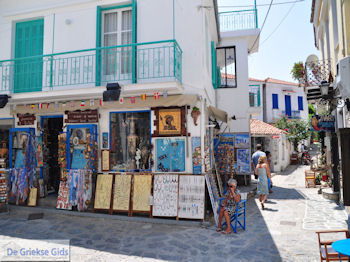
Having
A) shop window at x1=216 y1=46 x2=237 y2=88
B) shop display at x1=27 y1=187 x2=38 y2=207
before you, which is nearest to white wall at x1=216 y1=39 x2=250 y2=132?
shop window at x1=216 y1=46 x2=237 y2=88

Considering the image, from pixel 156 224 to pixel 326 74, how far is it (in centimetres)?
817

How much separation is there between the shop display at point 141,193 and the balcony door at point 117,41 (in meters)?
3.16

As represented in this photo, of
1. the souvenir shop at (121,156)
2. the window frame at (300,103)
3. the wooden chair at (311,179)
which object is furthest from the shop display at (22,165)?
the window frame at (300,103)

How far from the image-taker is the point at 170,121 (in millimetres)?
7270

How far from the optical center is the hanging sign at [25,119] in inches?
337

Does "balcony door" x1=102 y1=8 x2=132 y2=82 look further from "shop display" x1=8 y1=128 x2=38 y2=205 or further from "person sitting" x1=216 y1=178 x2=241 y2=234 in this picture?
"person sitting" x1=216 y1=178 x2=241 y2=234

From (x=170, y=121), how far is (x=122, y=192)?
247cm

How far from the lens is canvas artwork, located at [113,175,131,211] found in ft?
23.3

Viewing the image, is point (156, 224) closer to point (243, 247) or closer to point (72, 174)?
point (243, 247)

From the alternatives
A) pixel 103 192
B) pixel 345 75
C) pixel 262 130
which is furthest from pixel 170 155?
pixel 262 130

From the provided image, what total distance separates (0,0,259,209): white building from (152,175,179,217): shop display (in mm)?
378

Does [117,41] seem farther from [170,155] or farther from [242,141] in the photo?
[242,141]

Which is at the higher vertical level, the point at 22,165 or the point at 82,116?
the point at 82,116

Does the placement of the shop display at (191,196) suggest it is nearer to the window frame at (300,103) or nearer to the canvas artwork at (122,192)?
the canvas artwork at (122,192)
